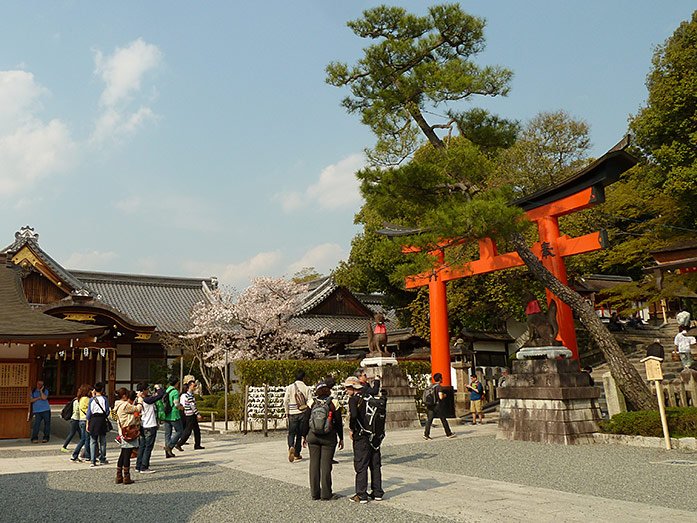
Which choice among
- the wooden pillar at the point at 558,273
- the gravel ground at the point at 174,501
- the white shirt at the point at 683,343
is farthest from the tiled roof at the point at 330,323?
the gravel ground at the point at 174,501

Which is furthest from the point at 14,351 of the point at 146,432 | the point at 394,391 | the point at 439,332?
the point at 439,332

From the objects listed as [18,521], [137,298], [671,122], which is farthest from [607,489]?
[137,298]

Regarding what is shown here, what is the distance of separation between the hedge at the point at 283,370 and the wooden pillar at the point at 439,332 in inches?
105

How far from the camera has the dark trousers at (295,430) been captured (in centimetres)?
1036

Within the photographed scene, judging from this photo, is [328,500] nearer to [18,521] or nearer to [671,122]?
[18,521]

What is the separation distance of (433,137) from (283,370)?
814 centimetres

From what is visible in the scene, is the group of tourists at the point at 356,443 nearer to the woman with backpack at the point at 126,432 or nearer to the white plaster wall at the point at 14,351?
the woman with backpack at the point at 126,432

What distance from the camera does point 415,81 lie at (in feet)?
46.3

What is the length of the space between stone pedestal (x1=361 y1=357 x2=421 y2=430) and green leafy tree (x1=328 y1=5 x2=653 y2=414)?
12.9 feet

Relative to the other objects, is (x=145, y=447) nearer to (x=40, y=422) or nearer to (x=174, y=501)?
(x=174, y=501)

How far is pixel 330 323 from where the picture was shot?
34.4 m

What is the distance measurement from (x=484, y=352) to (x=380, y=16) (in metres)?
16.3

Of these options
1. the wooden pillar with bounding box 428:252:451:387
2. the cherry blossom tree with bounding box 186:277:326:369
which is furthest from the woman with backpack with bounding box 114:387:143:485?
the cherry blossom tree with bounding box 186:277:326:369

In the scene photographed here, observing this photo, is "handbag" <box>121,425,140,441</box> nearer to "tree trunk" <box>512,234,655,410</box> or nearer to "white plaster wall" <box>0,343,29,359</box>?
"white plaster wall" <box>0,343,29,359</box>
